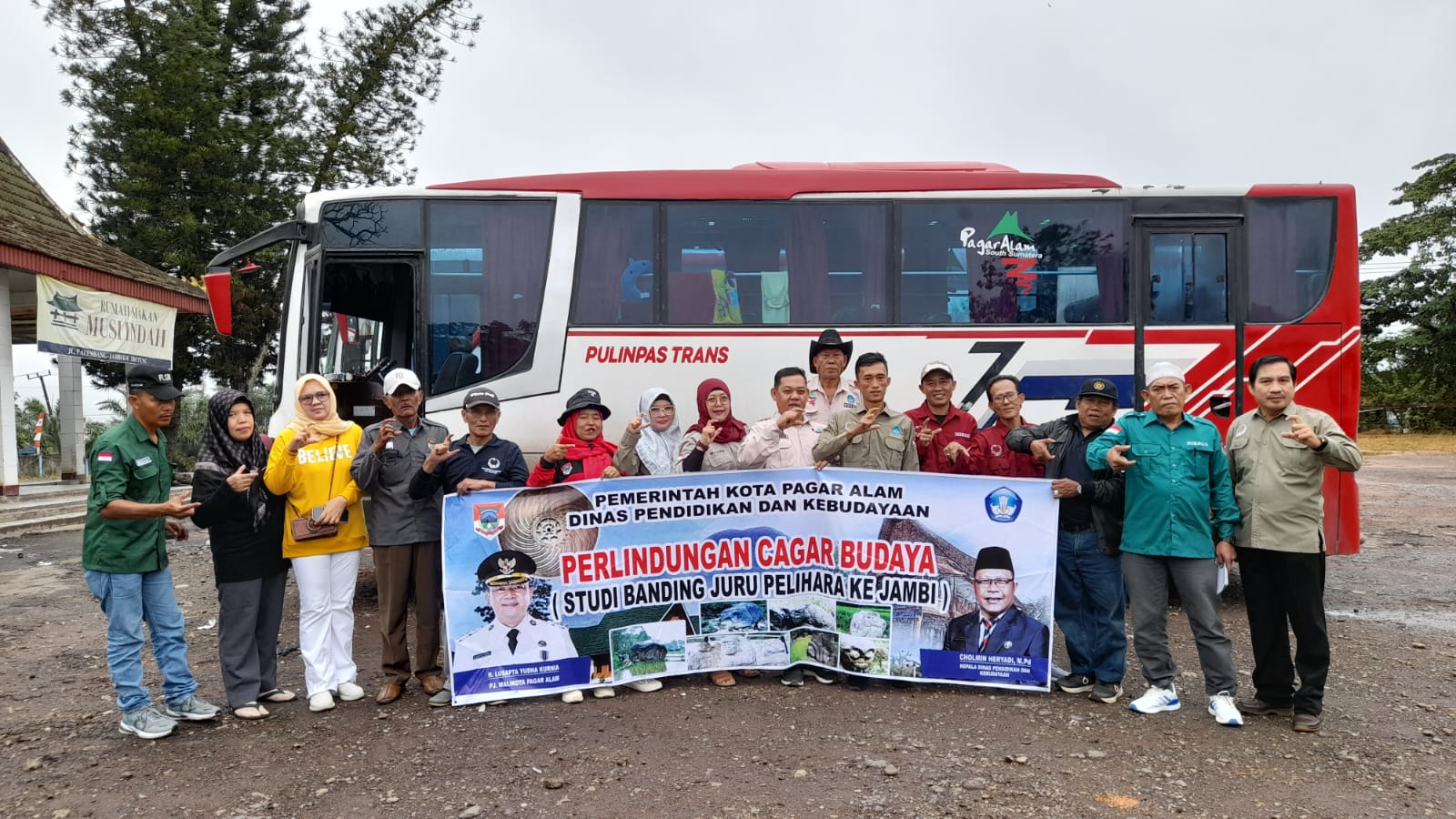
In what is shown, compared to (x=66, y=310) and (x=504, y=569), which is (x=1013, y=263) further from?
(x=66, y=310)

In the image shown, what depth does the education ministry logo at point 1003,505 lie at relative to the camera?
15.8 ft

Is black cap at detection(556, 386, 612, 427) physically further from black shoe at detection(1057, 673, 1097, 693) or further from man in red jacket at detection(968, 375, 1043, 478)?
black shoe at detection(1057, 673, 1097, 693)

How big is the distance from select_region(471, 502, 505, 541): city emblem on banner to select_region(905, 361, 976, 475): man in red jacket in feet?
8.22

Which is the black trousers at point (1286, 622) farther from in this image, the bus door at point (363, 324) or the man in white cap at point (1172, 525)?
the bus door at point (363, 324)

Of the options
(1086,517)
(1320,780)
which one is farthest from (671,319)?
(1320,780)

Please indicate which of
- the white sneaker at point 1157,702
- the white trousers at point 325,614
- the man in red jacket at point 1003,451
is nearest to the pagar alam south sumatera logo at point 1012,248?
the man in red jacket at point 1003,451

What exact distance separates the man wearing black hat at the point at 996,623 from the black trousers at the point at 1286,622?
1.05m

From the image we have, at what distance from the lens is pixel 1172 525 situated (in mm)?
4348

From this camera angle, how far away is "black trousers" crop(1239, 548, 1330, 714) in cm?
430

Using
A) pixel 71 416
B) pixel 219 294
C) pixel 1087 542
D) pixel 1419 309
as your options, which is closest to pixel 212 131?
pixel 71 416

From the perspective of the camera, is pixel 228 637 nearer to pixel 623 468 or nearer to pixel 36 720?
pixel 36 720

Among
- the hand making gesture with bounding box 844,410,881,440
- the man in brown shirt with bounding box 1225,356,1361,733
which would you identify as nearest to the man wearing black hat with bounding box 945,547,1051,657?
the hand making gesture with bounding box 844,410,881,440

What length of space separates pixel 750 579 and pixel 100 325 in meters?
13.0

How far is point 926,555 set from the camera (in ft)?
16.0
